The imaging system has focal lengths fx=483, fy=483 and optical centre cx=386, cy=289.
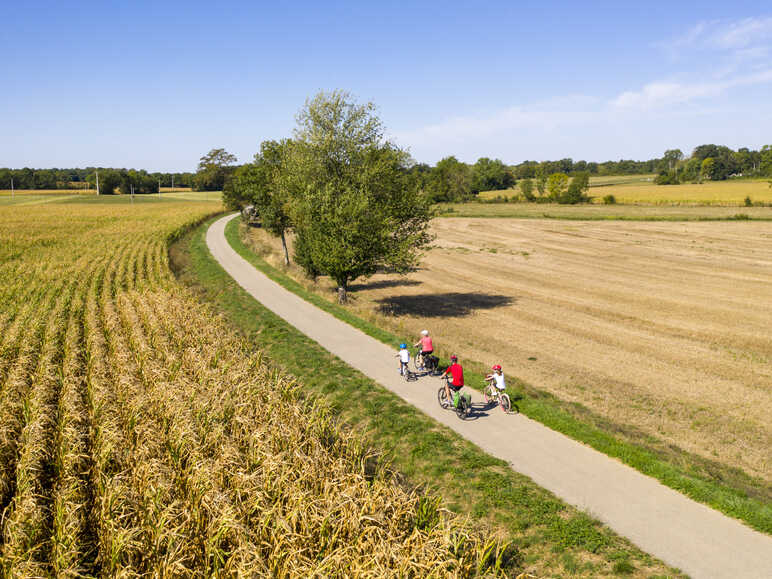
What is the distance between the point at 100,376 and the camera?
1261cm

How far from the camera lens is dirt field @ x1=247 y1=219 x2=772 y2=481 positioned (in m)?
14.2

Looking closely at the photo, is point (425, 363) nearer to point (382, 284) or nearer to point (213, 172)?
point (382, 284)

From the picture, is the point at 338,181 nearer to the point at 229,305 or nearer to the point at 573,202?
the point at 229,305

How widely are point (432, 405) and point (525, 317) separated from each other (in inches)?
551

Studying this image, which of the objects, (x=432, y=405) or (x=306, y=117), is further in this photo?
(x=306, y=117)

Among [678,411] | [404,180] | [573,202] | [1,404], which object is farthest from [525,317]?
[573,202]

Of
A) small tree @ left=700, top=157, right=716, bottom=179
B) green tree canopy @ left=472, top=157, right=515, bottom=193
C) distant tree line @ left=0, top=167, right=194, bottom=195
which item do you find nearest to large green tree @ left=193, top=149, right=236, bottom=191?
distant tree line @ left=0, top=167, right=194, bottom=195

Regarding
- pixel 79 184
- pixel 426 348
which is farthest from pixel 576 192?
pixel 79 184

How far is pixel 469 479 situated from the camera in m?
9.90

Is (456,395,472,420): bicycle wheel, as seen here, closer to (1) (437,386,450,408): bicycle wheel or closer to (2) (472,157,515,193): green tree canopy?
(1) (437,386,450,408): bicycle wheel

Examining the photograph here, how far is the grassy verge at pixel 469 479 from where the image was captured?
25.5ft

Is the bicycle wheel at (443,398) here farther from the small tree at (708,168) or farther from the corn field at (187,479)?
the small tree at (708,168)

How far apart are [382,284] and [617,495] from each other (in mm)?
27860

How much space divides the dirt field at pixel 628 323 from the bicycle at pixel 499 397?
120 inches
